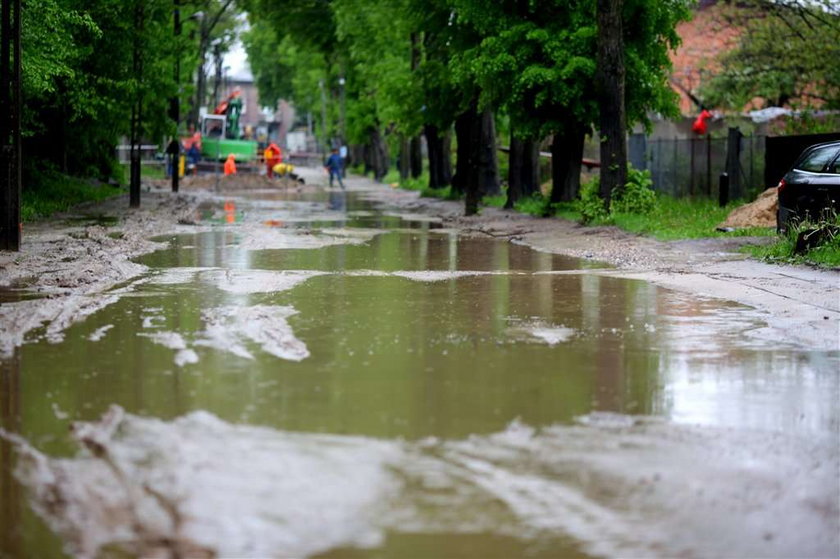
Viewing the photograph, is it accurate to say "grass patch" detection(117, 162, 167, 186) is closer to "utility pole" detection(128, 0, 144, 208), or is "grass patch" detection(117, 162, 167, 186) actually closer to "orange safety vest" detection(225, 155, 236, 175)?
"orange safety vest" detection(225, 155, 236, 175)

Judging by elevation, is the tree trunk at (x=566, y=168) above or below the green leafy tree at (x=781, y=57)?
below

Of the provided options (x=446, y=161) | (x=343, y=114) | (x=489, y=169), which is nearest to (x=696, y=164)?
(x=489, y=169)

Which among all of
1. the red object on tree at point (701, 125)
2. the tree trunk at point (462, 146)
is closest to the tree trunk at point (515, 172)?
the tree trunk at point (462, 146)

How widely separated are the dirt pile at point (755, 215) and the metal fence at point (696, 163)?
599cm

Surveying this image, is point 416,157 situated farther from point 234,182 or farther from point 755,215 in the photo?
point 755,215

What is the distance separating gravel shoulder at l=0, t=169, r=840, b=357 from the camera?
1273cm

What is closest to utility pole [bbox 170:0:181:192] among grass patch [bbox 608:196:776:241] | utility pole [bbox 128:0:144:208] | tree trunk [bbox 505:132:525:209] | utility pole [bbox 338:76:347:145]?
utility pole [bbox 128:0:144:208]

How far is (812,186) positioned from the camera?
20594mm

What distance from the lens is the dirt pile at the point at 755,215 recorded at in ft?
82.8

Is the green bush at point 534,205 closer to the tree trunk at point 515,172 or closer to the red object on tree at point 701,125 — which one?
the tree trunk at point 515,172

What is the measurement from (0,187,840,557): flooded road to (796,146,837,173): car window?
7372 millimetres

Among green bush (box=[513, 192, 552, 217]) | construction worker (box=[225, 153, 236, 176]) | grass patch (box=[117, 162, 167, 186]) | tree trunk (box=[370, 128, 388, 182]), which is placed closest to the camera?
green bush (box=[513, 192, 552, 217])

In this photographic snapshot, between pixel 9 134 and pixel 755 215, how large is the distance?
14.1 meters

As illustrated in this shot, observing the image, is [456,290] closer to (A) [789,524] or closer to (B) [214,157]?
(A) [789,524]
